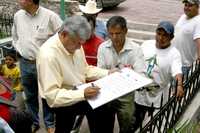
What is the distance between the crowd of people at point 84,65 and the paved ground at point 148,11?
8.30 meters

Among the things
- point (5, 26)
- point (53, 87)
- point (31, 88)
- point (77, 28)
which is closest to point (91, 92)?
point (53, 87)

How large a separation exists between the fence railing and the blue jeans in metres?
1.31

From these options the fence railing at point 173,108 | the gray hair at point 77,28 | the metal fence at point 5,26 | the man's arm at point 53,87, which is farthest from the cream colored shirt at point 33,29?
the metal fence at point 5,26

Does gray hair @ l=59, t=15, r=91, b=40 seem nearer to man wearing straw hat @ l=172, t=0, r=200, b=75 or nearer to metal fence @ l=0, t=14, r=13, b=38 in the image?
man wearing straw hat @ l=172, t=0, r=200, b=75

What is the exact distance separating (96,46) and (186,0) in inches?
47.7

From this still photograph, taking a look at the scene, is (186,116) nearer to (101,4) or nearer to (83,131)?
(83,131)

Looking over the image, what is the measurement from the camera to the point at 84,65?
Answer: 12.3 ft

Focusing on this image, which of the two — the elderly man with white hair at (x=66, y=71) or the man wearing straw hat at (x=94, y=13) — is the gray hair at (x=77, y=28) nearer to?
the elderly man with white hair at (x=66, y=71)

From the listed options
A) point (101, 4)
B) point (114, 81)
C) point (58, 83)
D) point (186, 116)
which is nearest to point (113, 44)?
point (114, 81)

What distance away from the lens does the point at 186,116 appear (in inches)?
175

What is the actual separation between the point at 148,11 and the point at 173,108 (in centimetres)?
1123

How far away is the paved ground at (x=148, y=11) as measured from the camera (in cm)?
1350

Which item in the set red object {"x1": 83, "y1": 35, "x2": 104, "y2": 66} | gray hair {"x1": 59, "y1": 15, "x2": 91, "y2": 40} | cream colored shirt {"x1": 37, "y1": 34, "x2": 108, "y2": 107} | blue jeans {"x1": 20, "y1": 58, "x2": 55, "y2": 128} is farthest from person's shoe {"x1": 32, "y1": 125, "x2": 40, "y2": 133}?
gray hair {"x1": 59, "y1": 15, "x2": 91, "y2": 40}

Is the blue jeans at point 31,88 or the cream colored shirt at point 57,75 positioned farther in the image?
the blue jeans at point 31,88
